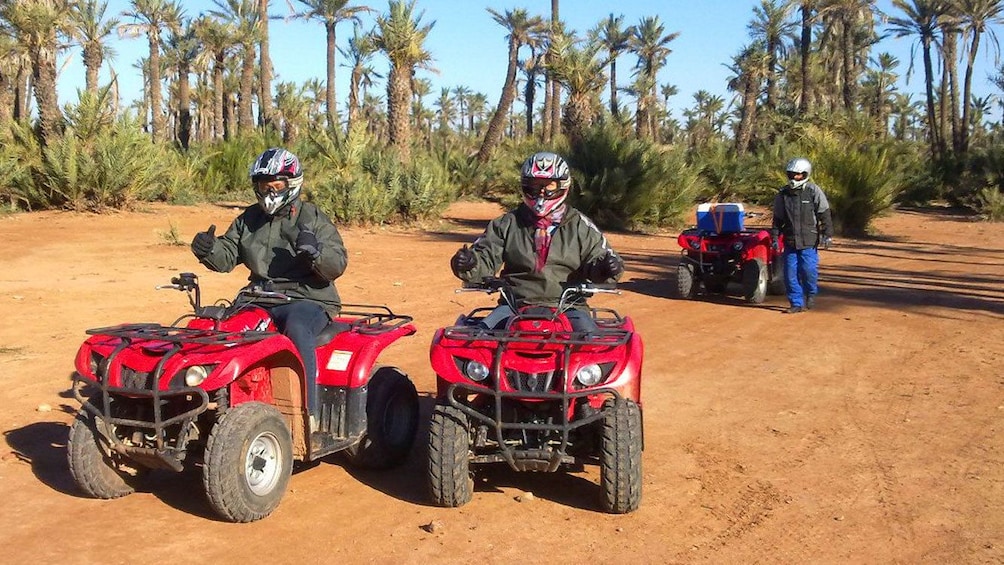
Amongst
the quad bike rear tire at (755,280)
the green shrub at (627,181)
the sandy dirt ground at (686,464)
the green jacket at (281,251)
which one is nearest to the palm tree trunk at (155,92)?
the green shrub at (627,181)

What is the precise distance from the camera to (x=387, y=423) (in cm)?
586

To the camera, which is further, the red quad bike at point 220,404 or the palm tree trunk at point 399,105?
the palm tree trunk at point 399,105

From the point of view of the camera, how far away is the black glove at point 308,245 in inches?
205

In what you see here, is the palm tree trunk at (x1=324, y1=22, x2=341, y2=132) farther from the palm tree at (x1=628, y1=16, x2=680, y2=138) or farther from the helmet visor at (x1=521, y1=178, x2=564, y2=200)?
the helmet visor at (x1=521, y1=178, x2=564, y2=200)

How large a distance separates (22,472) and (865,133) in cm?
2286

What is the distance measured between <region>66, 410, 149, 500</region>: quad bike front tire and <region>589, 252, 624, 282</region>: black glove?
2706 mm

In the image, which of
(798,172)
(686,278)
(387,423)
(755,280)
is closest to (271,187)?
(387,423)

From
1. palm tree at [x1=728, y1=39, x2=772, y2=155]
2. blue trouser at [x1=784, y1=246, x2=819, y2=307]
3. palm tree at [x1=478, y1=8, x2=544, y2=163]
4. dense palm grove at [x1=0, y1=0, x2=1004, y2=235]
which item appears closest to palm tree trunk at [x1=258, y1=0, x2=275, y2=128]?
dense palm grove at [x1=0, y1=0, x2=1004, y2=235]

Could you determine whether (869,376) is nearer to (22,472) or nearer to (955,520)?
(955,520)

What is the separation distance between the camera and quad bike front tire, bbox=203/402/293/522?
466 centimetres

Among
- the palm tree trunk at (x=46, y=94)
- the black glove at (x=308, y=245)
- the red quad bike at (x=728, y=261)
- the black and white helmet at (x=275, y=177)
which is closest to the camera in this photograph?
the black glove at (x=308, y=245)

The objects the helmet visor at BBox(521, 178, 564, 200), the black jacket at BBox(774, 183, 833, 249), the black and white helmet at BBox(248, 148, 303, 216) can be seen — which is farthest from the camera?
the black jacket at BBox(774, 183, 833, 249)

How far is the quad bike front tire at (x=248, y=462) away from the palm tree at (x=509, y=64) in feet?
97.8

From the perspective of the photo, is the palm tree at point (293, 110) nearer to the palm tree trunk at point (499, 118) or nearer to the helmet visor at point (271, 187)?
the palm tree trunk at point (499, 118)
